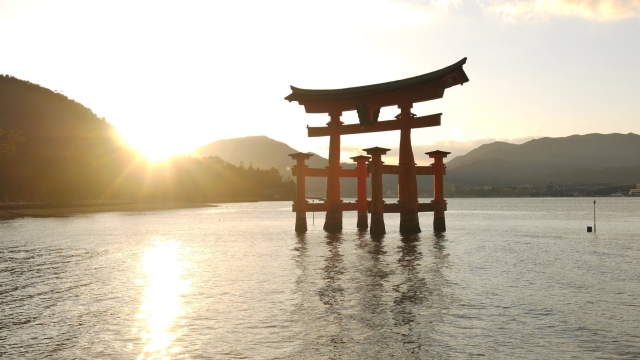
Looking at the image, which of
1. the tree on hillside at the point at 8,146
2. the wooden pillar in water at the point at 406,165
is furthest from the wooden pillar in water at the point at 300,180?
the tree on hillside at the point at 8,146

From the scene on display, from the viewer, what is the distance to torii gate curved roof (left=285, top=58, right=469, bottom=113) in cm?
2883

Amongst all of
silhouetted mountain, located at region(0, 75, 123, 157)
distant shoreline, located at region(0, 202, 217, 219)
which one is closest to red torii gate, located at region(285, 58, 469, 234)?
distant shoreline, located at region(0, 202, 217, 219)

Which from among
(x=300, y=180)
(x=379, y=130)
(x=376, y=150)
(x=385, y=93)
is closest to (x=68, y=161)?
(x=300, y=180)

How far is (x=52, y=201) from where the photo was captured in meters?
85.7

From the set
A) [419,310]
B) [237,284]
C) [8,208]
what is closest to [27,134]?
[8,208]

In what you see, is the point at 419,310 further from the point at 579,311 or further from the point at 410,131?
the point at 410,131

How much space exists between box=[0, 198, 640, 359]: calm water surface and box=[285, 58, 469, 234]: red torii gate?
597 cm

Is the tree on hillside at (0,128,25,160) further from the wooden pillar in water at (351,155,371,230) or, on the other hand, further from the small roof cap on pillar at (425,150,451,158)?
the small roof cap on pillar at (425,150,451,158)

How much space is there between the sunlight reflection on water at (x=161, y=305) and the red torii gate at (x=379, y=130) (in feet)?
39.7

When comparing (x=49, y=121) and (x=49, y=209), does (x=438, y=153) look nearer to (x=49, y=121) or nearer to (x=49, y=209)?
(x=49, y=209)

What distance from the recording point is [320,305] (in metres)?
13.3

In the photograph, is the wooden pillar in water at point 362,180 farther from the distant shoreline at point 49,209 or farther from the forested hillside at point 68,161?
the forested hillside at point 68,161

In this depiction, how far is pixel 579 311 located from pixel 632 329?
1848 millimetres

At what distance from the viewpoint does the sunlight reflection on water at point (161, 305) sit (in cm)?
947
